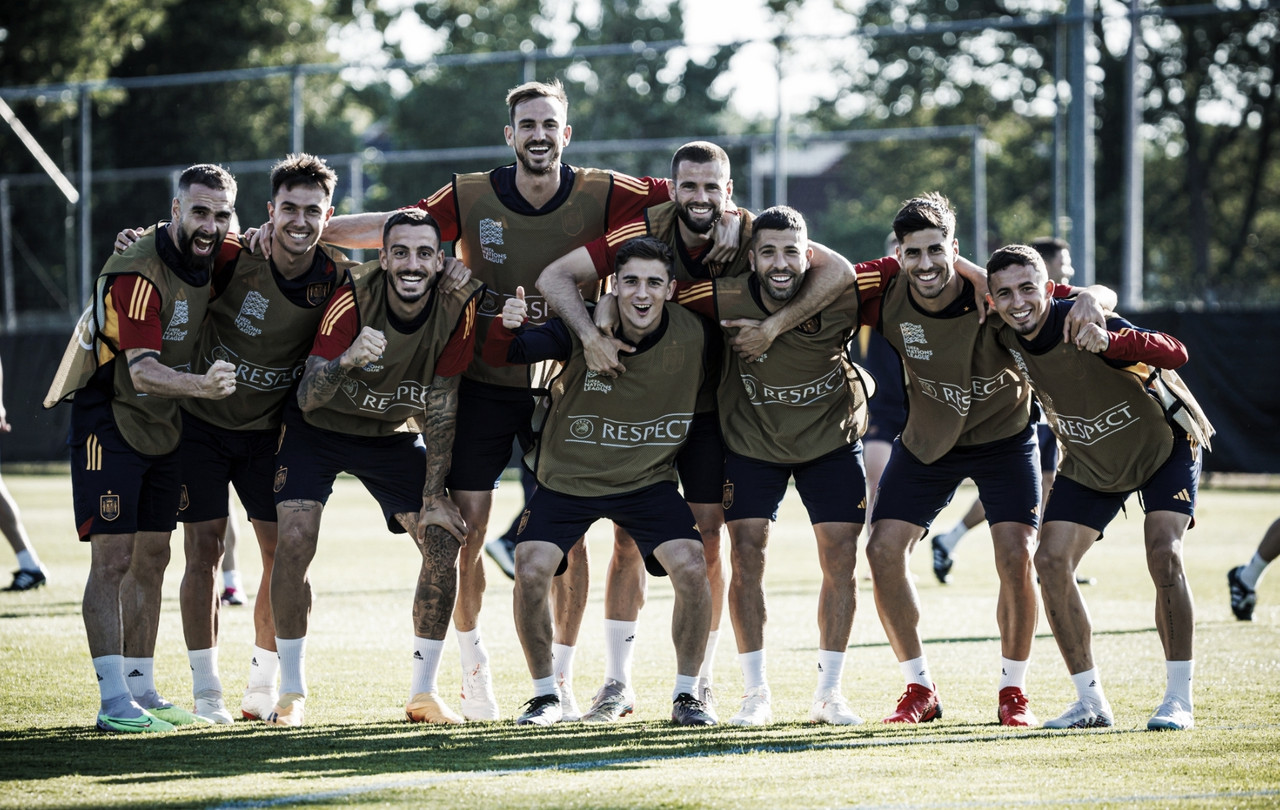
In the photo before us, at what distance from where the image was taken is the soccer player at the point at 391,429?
608 centimetres

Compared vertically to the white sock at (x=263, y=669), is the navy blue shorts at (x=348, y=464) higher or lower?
higher

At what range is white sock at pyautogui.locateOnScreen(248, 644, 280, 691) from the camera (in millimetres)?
6340

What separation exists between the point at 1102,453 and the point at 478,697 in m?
3.01

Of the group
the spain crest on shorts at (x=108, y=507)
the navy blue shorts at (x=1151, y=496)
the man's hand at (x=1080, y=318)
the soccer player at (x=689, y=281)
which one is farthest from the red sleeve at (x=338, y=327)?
the navy blue shorts at (x=1151, y=496)

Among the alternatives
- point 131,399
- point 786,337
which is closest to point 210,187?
point 131,399

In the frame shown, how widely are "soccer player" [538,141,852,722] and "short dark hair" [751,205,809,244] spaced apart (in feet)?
0.63

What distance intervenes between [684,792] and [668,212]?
9.44 feet

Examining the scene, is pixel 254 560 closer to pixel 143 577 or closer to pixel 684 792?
pixel 143 577

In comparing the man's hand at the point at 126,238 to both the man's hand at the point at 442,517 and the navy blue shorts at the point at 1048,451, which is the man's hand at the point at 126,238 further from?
the navy blue shorts at the point at 1048,451

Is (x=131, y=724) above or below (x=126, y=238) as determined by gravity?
below

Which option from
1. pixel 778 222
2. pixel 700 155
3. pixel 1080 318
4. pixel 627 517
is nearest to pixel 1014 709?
pixel 1080 318

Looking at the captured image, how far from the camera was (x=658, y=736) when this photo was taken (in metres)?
5.71

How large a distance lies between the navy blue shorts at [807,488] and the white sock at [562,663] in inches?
40.7

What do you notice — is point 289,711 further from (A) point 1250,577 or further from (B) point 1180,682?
(A) point 1250,577
